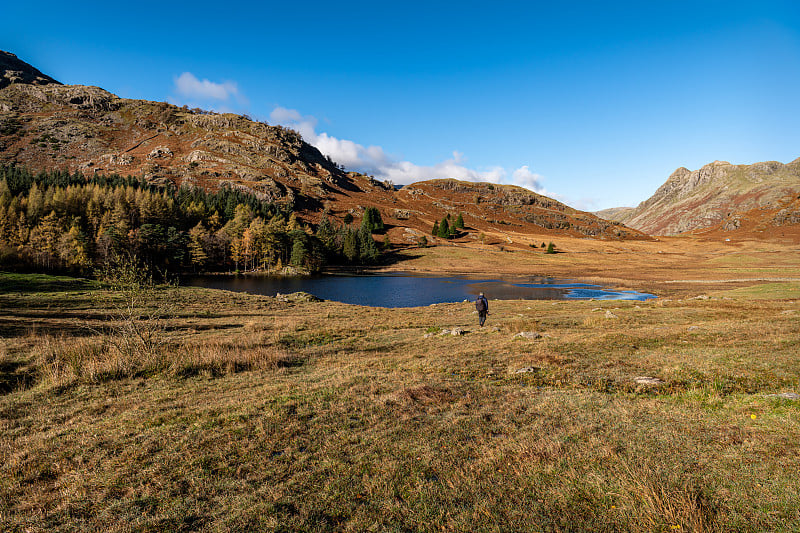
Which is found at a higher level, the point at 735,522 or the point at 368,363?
the point at 735,522

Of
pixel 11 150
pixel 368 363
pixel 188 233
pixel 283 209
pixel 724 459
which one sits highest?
pixel 11 150

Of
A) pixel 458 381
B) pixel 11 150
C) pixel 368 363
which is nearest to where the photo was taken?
pixel 458 381

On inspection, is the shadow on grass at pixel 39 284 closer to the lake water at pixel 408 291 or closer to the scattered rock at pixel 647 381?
the lake water at pixel 408 291

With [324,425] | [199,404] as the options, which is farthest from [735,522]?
[199,404]

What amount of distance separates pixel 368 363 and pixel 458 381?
207 inches

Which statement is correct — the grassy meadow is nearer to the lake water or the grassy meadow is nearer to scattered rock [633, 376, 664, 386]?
scattered rock [633, 376, 664, 386]

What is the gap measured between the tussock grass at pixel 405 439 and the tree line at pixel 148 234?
194 feet

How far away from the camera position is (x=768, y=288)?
45.4m

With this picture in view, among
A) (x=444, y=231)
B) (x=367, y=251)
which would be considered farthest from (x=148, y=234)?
(x=444, y=231)

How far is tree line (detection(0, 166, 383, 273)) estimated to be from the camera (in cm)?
7481

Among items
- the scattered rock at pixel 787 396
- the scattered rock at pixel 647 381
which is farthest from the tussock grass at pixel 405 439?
the scattered rock at pixel 647 381

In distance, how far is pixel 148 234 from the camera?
89188mm

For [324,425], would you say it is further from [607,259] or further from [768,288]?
[607,259]

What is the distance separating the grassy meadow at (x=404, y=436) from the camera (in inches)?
234
